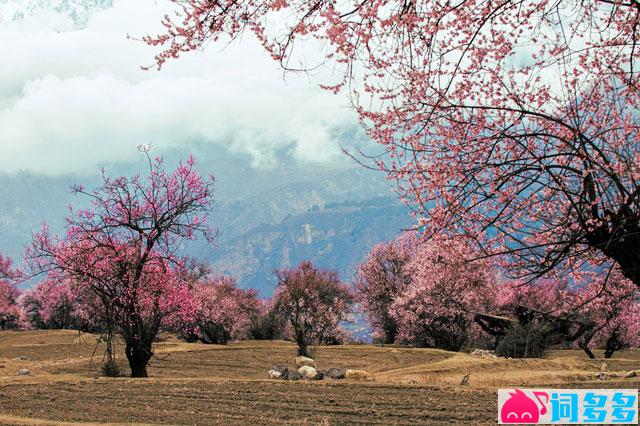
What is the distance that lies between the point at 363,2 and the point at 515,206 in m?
4.71

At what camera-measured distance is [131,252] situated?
25047 mm

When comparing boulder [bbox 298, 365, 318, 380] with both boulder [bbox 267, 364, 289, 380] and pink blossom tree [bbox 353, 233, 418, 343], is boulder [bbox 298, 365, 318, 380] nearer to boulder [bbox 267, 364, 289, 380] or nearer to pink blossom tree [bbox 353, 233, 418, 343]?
boulder [bbox 267, 364, 289, 380]

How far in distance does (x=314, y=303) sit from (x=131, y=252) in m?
55.4

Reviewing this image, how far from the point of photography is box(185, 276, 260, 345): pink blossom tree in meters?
69.9

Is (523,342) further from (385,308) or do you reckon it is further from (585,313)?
(385,308)

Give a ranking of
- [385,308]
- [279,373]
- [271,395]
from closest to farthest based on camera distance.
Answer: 1. [271,395]
2. [279,373]
3. [385,308]

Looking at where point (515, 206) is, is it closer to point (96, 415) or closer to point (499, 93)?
point (499, 93)

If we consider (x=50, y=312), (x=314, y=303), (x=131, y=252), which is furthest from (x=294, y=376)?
(x=50, y=312)

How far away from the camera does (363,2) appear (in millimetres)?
7992

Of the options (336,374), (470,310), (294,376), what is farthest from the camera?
(470,310)

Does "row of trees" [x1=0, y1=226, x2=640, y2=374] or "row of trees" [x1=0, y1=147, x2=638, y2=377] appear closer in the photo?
"row of trees" [x1=0, y1=147, x2=638, y2=377]

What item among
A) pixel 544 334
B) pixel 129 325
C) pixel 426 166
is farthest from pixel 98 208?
pixel 544 334

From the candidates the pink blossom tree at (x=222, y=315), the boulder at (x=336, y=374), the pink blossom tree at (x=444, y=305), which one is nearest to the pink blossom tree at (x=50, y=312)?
the pink blossom tree at (x=222, y=315)

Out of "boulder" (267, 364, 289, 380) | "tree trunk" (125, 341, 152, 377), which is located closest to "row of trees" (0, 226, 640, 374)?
"tree trunk" (125, 341, 152, 377)
